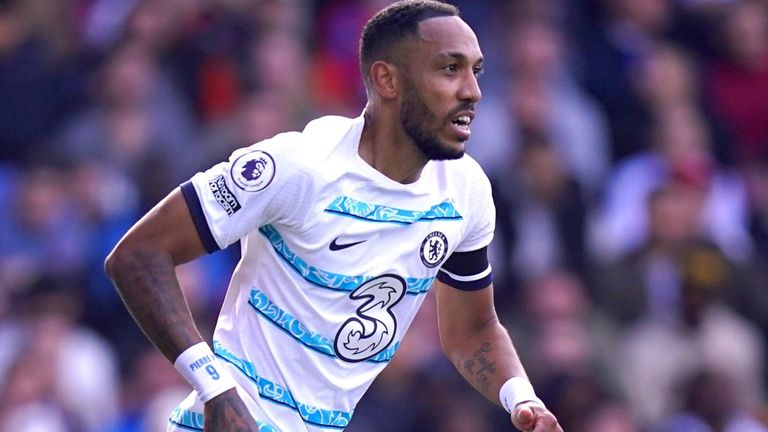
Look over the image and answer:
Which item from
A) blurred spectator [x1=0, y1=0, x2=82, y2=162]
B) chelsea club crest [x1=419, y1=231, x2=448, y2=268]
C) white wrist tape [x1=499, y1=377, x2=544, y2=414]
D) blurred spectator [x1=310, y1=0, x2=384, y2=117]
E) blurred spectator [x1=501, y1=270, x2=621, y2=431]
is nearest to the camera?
chelsea club crest [x1=419, y1=231, x2=448, y2=268]

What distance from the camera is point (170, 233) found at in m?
A: 5.54

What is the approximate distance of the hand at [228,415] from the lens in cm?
530

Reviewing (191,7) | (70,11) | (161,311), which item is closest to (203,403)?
(161,311)

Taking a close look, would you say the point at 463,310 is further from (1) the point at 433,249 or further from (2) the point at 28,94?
(2) the point at 28,94

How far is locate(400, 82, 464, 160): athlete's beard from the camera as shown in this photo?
5875mm

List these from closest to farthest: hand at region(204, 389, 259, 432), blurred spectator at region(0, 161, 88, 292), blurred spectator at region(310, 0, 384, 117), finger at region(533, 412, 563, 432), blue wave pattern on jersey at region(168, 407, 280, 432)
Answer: hand at region(204, 389, 259, 432), blue wave pattern on jersey at region(168, 407, 280, 432), finger at region(533, 412, 563, 432), blurred spectator at region(0, 161, 88, 292), blurred spectator at region(310, 0, 384, 117)

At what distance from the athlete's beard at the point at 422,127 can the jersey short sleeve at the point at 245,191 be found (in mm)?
460

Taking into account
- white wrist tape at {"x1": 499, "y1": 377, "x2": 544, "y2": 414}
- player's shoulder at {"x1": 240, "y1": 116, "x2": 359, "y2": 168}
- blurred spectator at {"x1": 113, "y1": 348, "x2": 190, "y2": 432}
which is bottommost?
blurred spectator at {"x1": 113, "y1": 348, "x2": 190, "y2": 432}

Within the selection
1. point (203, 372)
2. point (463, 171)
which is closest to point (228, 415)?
point (203, 372)

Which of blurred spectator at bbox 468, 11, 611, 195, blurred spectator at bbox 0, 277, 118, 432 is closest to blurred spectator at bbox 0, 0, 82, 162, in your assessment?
blurred spectator at bbox 0, 277, 118, 432

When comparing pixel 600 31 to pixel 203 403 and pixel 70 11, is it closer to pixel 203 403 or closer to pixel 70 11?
pixel 70 11

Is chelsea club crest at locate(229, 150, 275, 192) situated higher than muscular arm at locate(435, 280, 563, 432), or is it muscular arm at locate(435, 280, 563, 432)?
chelsea club crest at locate(229, 150, 275, 192)

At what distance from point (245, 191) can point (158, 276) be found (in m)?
0.40

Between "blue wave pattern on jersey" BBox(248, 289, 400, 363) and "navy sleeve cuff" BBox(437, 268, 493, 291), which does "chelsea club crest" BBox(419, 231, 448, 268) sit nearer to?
"navy sleeve cuff" BBox(437, 268, 493, 291)
